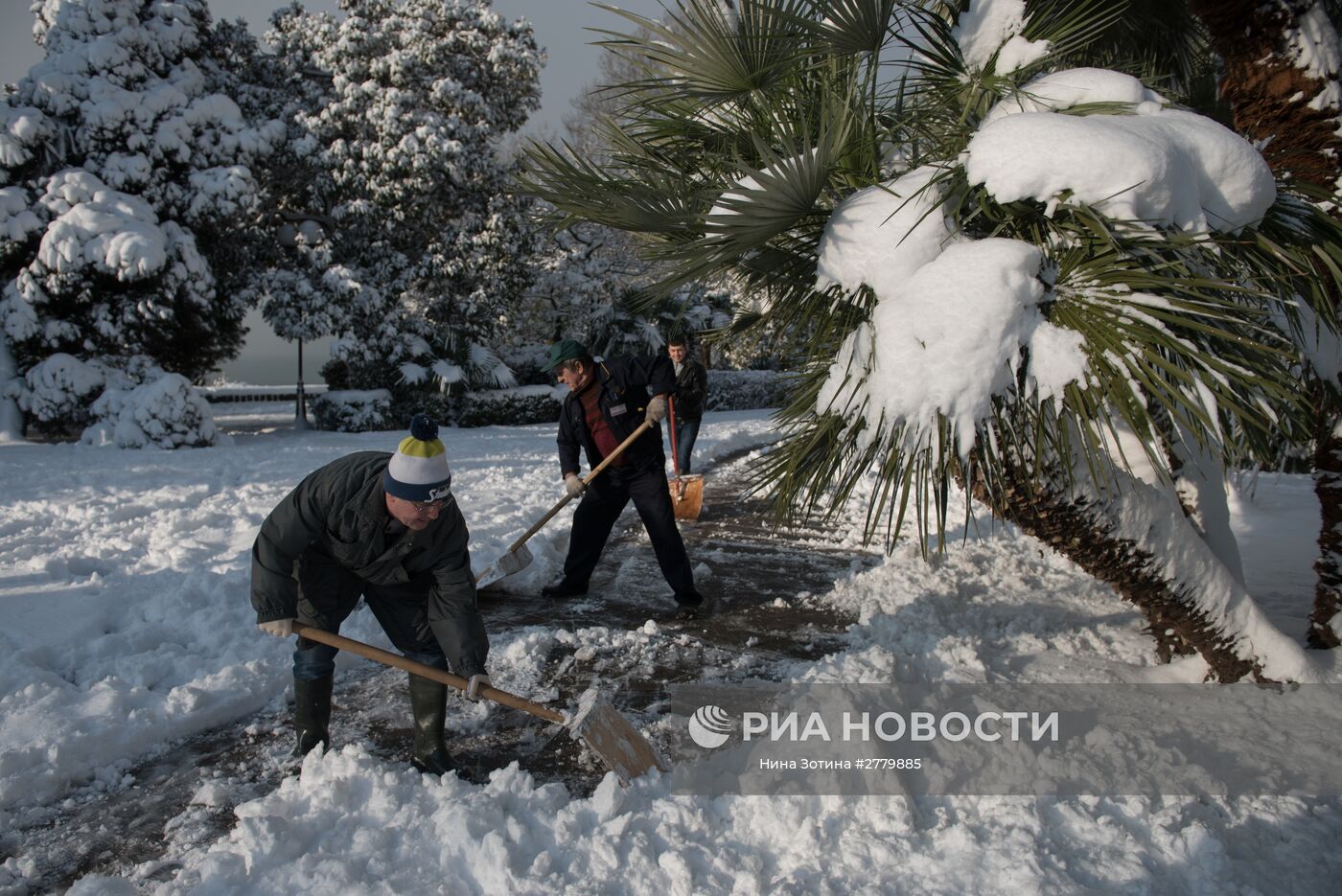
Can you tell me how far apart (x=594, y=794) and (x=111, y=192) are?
13352mm

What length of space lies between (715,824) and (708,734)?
2.11ft

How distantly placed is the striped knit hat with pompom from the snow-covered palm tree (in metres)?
1.03

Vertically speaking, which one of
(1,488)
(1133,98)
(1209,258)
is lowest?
(1,488)

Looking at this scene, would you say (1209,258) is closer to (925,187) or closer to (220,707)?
(925,187)

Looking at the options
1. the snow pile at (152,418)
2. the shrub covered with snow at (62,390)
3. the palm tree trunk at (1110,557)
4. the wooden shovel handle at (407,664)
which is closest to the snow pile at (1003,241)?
the palm tree trunk at (1110,557)

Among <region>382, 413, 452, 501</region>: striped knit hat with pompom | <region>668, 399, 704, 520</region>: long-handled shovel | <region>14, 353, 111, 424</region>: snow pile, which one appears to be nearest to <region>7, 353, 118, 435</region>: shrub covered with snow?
<region>14, 353, 111, 424</region>: snow pile

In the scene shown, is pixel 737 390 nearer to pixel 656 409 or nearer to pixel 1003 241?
pixel 656 409

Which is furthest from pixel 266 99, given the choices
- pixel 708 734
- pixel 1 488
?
pixel 708 734

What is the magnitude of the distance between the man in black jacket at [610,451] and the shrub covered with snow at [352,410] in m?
10.6

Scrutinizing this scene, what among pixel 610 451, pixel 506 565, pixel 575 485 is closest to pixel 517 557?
pixel 506 565

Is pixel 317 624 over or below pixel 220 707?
over

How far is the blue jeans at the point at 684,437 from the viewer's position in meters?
8.76

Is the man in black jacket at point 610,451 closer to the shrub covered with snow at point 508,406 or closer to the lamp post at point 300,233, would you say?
the shrub covered with snow at point 508,406

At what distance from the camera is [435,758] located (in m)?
3.16
